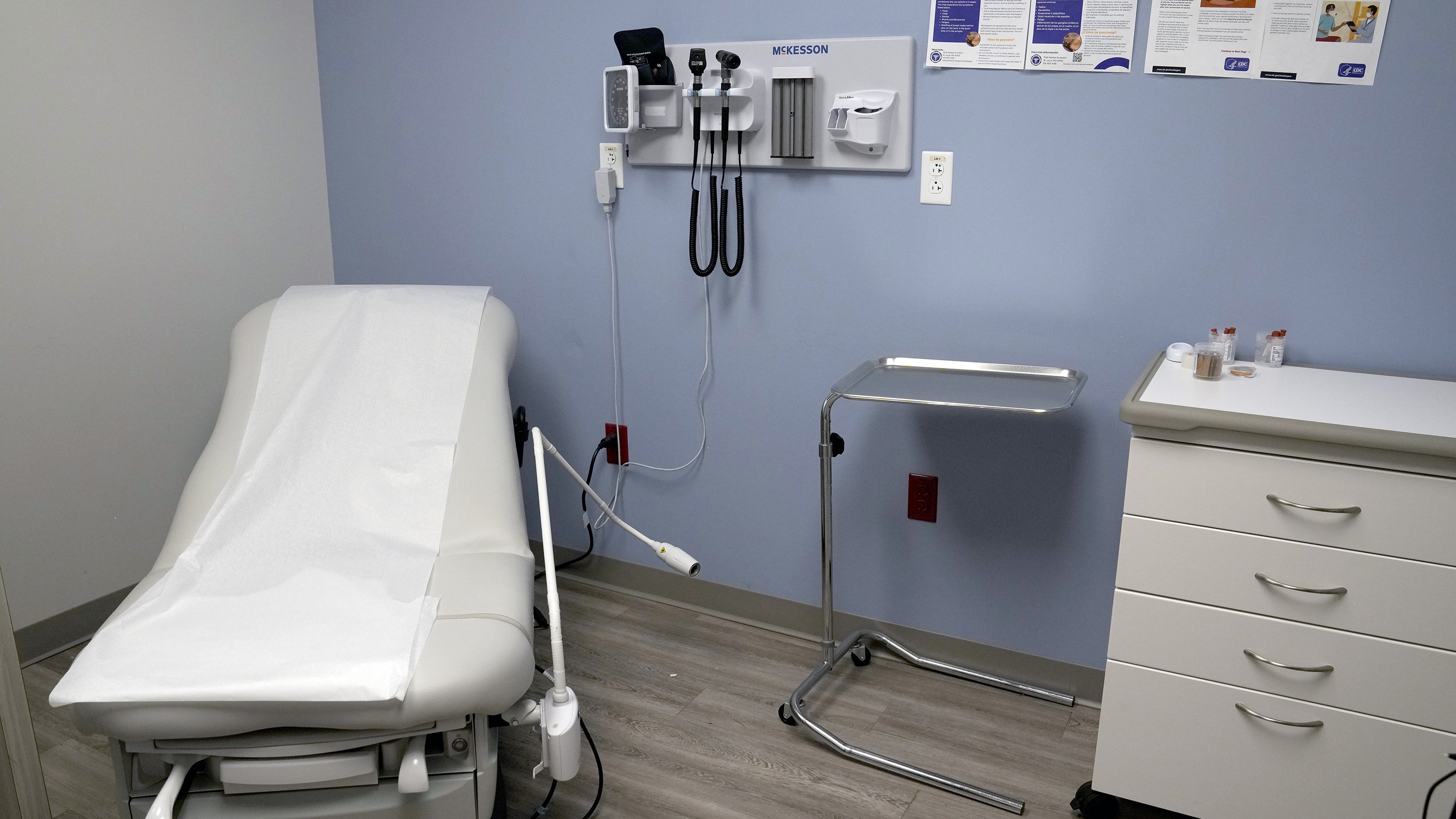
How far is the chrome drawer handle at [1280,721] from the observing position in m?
1.58

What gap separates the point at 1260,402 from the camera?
1.59 metres

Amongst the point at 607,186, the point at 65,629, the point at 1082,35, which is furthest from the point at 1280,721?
the point at 65,629

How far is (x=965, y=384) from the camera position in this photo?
6.55 ft

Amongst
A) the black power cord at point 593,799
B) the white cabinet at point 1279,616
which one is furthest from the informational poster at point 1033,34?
the black power cord at point 593,799

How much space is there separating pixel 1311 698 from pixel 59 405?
2.65m

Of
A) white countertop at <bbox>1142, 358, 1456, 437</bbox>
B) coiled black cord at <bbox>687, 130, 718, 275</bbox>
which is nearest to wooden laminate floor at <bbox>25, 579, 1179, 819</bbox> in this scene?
white countertop at <bbox>1142, 358, 1456, 437</bbox>

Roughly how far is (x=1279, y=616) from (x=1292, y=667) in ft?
0.27

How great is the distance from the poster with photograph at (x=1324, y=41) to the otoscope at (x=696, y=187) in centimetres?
107

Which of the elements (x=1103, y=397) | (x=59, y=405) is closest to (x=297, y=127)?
(x=59, y=405)

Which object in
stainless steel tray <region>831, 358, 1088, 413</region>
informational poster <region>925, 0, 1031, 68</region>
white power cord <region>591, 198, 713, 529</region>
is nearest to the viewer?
stainless steel tray <region>831, 358, 1088, 413</region>

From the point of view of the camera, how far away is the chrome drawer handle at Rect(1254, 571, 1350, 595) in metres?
1.53

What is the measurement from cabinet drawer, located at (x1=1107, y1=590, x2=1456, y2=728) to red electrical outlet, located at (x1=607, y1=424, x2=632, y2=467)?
1.38 metres

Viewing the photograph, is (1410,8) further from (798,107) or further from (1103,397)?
(798,107)

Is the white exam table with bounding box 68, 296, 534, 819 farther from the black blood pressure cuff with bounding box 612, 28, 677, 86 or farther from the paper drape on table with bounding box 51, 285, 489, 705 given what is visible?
the black blood pressure cuff with bounding box 612, 28, 677, 86
